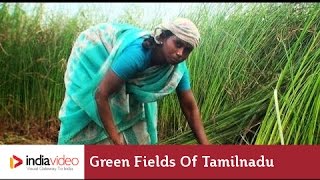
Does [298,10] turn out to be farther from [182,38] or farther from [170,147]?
[170,147]

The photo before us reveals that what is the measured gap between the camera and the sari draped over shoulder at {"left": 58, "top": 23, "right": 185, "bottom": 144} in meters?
5.19

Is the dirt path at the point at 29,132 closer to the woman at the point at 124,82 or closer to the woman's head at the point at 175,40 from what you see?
the woman at the point at 124,82

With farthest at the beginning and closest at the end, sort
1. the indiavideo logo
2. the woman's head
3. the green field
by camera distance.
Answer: the indiavideo logo < the green field < the woman's head

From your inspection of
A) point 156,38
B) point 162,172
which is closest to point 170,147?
point 162,172

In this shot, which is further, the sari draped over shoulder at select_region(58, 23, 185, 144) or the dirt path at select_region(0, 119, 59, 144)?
the dirt path at select_region(0, 119, 59, 144)

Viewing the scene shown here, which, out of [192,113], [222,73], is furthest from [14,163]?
[222,73]

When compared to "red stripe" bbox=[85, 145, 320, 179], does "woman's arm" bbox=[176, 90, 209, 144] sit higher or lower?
higher

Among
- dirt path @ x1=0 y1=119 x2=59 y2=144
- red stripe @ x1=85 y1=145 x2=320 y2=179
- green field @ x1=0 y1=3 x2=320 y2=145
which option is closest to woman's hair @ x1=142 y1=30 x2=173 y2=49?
green field @ x1=0 y1=3 x2=320 y2=145

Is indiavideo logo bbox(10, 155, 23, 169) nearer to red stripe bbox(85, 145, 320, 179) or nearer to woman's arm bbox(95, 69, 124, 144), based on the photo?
red stripe bbox(85, 145, 320, 179)

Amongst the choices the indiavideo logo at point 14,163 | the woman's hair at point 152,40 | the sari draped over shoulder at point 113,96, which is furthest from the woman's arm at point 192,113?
the indiavideo logo at point 14,163

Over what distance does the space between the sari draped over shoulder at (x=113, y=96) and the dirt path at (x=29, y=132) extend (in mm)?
74

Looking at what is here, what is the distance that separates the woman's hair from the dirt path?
0.85 metres

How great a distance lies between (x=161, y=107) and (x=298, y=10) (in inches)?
46.0

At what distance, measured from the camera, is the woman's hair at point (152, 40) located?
202 inches
